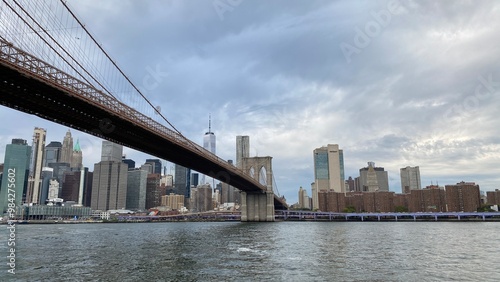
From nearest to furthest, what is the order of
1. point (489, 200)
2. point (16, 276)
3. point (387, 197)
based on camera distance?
1. point (16, 276)
2. point (489, 200)
3. point (387, 197)

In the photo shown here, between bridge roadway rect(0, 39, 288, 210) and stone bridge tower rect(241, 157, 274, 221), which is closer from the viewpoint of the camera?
bridge roadway rect(0, 39, 288, 210)

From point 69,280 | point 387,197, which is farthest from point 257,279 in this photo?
point 387,197

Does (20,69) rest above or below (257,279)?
above

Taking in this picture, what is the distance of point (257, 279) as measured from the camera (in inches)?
652

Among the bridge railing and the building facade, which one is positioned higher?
the bridge railing

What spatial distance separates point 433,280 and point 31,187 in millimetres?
194374

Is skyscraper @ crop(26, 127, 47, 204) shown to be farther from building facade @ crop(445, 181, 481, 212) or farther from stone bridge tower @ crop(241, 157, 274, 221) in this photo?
building facade @ crop(445, 181, 481, 212)

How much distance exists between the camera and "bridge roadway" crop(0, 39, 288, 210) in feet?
77.0

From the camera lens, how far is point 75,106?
30.5 metres

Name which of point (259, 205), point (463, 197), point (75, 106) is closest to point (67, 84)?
Answer: point (75, 106)

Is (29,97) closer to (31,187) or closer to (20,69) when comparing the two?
(20,69)

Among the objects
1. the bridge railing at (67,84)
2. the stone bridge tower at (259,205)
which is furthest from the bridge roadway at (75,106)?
the stone bridge tower at (259,205)

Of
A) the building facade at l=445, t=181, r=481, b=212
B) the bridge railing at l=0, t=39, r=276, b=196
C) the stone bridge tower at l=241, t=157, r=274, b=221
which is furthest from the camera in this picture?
→ the building facade at l=445, t=181, r=481, b=212

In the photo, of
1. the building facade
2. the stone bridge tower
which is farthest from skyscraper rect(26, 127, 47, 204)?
the building facade
